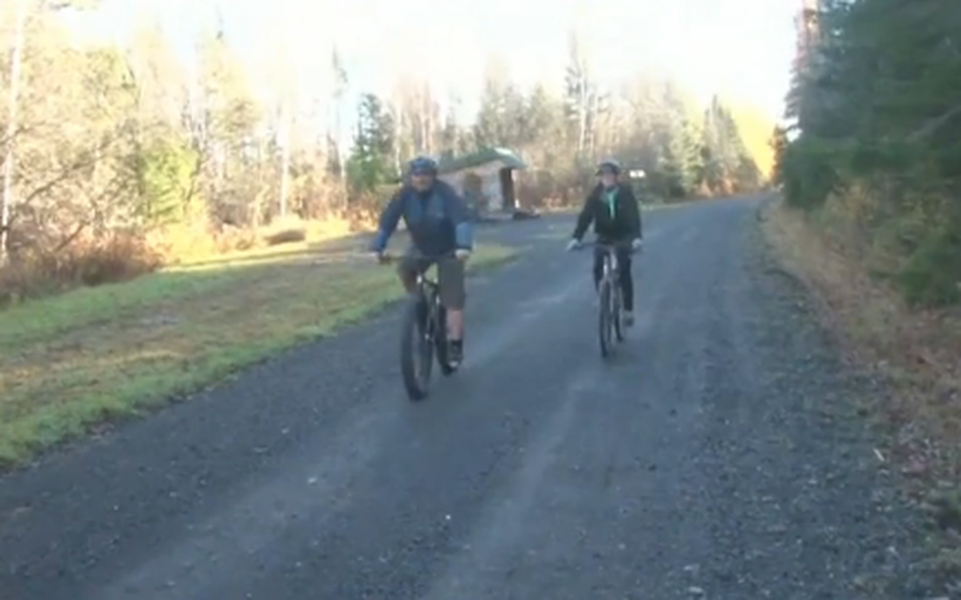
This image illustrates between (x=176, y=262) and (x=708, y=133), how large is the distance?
58430mm

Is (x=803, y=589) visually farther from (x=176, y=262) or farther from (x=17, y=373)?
(x=176, y=262)

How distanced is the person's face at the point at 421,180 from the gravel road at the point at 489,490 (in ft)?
5.57

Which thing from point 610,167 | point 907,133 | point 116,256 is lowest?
point 116,256

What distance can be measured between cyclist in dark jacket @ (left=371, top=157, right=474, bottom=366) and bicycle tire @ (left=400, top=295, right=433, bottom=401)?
0.21 m

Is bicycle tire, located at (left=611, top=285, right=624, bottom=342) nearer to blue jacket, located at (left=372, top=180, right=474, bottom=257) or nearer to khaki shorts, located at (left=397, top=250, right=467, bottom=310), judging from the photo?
khaki shorts, located at (left=397, top=250, right=467, bottom=310)

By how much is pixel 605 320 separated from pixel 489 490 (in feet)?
15.6

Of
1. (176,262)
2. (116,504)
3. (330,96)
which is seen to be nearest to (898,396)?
(116,504)

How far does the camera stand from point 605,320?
11016 mm

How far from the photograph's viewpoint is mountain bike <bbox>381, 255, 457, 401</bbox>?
29.9 ft

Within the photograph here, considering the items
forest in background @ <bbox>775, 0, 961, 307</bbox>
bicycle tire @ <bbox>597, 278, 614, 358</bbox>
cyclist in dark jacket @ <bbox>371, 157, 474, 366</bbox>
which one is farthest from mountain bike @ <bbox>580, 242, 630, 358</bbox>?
forest in background @ <bbox>775, 0, 961, 307</bbox>

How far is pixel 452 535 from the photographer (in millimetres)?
5719

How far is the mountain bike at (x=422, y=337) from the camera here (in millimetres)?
9125

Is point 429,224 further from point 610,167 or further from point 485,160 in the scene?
point 485,160

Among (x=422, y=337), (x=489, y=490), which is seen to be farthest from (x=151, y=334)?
(x=489, y=490)
